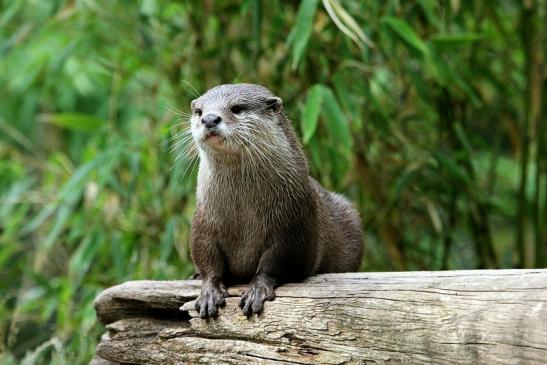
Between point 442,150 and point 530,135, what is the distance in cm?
35

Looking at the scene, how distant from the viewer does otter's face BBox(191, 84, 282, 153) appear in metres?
2.14

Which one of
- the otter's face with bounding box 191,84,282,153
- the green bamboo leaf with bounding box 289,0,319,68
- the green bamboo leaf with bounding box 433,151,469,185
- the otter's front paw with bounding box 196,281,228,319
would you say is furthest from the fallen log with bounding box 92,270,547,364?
the green bamboo leaf with bounding box 433,151,469,185

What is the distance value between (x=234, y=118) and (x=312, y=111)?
1.94 ft

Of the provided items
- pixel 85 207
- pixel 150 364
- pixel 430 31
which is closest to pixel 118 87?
pixel 85 207

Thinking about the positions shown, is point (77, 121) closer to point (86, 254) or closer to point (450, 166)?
point (86, 254)

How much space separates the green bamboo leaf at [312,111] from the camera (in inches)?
105

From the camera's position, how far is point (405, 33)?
2842mm

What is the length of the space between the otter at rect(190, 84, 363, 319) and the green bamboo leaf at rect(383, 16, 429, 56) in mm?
707

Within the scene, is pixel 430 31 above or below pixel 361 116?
above

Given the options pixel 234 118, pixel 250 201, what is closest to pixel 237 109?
pixel 234 118

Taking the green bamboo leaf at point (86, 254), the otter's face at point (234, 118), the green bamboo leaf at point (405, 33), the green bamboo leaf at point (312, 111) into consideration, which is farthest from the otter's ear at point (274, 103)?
the green bamboo leaf at point (86, 254)

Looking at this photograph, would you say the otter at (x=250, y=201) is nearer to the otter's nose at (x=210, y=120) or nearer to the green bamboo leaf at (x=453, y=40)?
the otter's nose at (x=210, y=120)

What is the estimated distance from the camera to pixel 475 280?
1.75 m

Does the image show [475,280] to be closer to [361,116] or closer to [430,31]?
[361,116]
